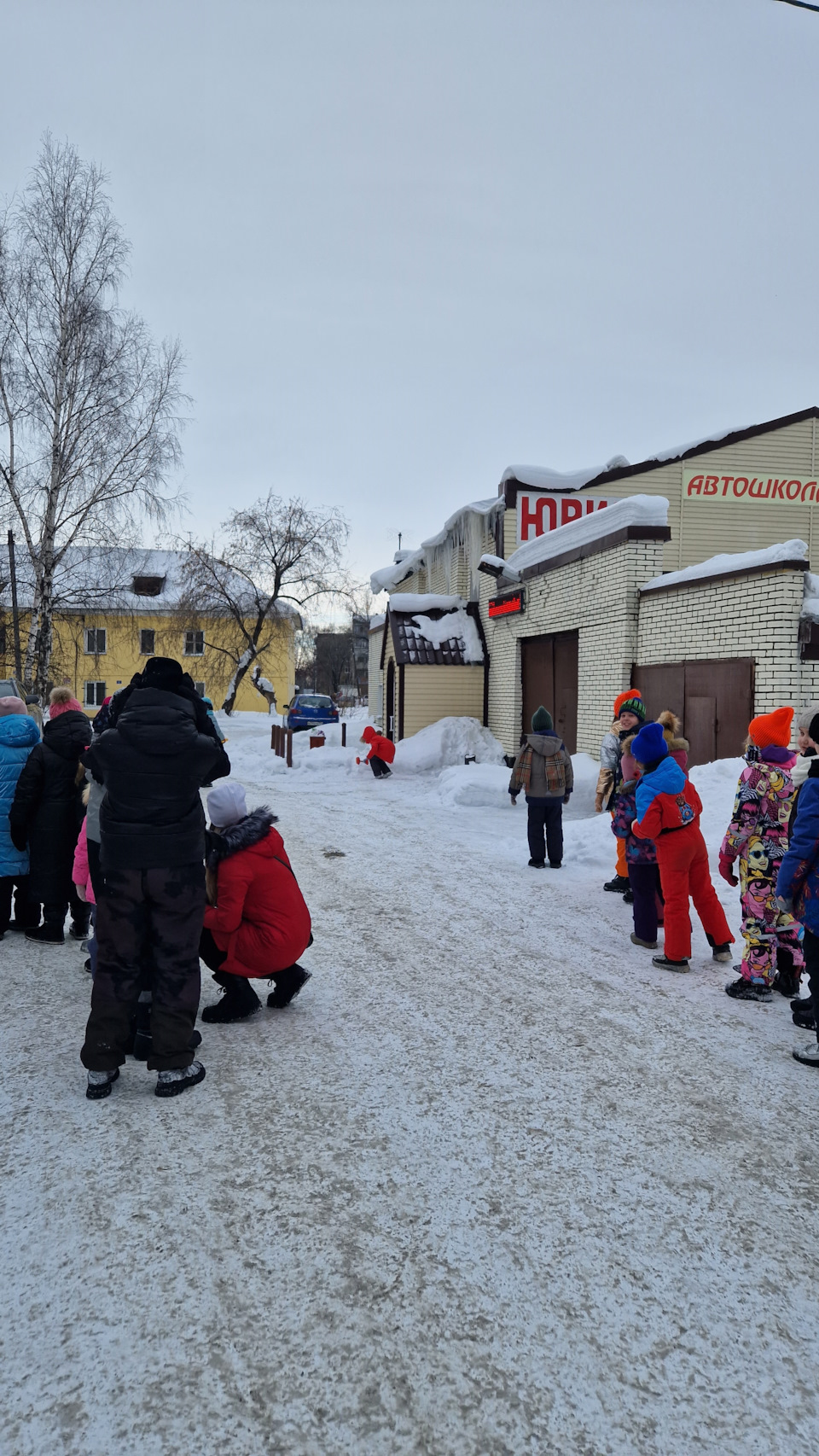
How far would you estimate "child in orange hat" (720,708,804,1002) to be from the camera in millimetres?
4586

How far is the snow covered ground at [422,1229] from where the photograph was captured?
1909 mm

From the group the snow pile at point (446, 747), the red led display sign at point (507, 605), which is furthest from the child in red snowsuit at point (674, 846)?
the snow pile at point (446, 747)

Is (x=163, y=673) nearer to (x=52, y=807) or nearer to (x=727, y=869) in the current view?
(x=52, y=807)

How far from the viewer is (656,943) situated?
5.67 m

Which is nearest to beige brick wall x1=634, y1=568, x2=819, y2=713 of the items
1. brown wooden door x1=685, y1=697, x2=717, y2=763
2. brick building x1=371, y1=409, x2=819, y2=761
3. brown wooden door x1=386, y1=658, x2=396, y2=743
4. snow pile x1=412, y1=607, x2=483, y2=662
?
brick building x1=371, y1=409, x2=819, y2=761

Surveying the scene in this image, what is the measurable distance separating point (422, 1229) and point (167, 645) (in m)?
37.9

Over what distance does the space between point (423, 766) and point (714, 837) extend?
9.70 meters

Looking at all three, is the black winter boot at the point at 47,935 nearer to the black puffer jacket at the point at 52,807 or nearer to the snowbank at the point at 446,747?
the black puffer jacket at the point at 52,807

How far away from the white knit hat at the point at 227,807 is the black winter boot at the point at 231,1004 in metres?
0.79

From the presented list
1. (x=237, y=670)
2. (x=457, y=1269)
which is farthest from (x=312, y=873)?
(x=237, y=670)

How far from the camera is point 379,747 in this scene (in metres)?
15.8

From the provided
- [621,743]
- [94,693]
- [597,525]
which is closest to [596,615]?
[597,525]

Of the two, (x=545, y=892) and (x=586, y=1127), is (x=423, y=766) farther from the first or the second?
(x=586, y=1127)

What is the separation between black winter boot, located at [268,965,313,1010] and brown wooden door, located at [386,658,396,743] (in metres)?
16.1
